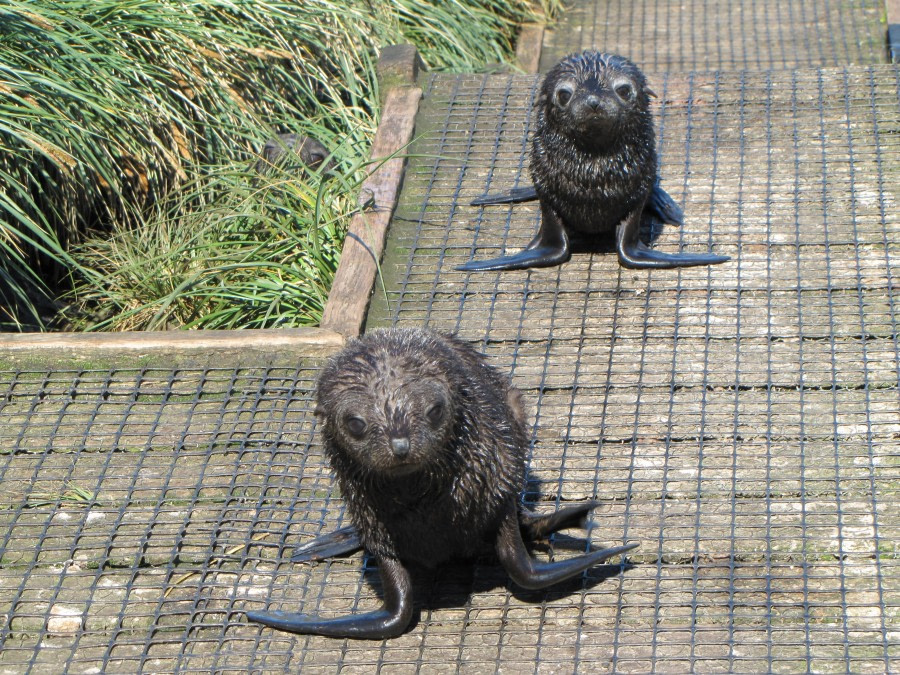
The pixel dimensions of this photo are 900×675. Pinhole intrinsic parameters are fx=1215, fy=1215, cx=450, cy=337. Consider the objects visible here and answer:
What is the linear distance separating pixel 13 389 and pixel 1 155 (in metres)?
1.74

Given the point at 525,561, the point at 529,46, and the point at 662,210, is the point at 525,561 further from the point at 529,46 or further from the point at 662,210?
the point at 529,46

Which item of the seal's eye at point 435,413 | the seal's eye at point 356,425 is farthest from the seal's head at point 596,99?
the seal's eye at point 356,425

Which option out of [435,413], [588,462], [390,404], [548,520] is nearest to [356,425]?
[390,404]

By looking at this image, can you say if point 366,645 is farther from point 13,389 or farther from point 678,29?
point 678,29

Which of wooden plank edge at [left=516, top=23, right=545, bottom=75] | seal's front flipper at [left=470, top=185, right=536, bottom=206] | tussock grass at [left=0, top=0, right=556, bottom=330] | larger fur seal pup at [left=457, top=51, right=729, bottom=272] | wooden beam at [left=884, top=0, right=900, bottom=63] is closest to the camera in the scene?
larger fur seal pup at [left=457, top=51, right=729, bottom=272]

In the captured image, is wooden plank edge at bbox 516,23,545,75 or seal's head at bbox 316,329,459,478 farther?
wooden plank edge at bbox 516,23,545,75

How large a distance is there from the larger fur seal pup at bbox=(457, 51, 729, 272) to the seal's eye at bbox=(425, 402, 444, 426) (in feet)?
7.60

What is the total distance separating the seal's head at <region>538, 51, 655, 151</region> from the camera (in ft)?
17.1

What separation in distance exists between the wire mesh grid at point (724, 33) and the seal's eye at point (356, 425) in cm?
599

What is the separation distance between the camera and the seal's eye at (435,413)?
129 inches

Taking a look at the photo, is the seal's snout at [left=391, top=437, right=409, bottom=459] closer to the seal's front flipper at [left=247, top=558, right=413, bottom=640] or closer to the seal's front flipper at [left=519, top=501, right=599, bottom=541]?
the seal's front flipper at [left=247, top=558, right=413, bottom=640]

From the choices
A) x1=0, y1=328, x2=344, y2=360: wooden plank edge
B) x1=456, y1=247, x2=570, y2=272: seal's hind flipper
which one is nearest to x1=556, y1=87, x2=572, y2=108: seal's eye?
x1=456, y1=247, x2=570, y2=272: seal's hind flipper

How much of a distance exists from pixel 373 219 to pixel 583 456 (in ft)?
6.47

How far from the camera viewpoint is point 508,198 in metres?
6.11
